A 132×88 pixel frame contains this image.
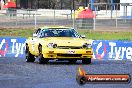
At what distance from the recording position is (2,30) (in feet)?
139

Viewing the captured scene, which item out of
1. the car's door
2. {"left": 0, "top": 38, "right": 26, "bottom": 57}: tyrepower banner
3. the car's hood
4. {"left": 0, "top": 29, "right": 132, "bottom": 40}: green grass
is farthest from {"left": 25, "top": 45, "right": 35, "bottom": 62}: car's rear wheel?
{"left": 0, "top": 29, "right": 132, "bottom": 40}: green grass

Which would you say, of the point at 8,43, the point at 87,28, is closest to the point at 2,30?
the point at 87,28

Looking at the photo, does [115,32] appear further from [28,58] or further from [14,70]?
[14,70]

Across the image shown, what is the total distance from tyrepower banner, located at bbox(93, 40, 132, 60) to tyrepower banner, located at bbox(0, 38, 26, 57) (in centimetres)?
339

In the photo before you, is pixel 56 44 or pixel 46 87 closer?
pixel 46 87

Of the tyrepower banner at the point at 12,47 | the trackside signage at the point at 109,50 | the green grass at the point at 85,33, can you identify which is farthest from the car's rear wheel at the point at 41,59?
the green grass at the point at 85,33

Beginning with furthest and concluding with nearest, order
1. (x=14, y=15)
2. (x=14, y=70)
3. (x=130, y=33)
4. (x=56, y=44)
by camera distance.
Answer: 1. (x=14, y=15)
2. (x=130, y=33)
3. (x=56, y=44)
4. (x=14, y=70)

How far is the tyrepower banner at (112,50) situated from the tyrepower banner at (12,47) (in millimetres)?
3387

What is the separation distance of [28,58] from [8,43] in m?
5.23

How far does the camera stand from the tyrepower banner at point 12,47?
27.4 metres

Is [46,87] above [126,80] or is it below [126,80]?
below

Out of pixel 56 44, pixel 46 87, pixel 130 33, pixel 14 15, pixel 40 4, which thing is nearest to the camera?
pixel 46 87

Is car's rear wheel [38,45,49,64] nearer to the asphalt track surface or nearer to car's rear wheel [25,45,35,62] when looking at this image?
the asphalt track surface

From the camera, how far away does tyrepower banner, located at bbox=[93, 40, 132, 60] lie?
25.8 meters
